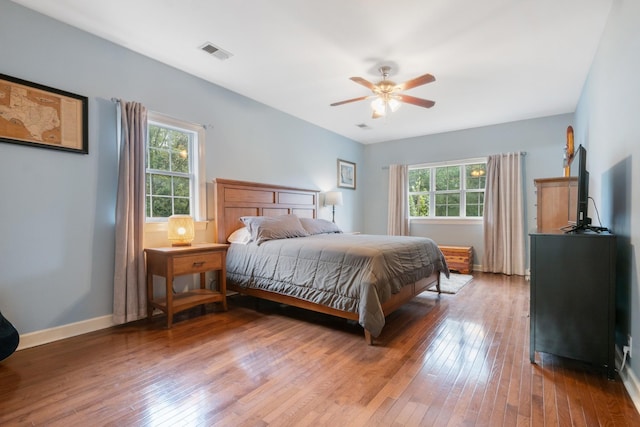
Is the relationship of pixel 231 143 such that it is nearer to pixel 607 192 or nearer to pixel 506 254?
pixel 607 192

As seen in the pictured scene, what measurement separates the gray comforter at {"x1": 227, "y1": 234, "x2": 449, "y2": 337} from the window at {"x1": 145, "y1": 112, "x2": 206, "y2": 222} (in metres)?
0.79

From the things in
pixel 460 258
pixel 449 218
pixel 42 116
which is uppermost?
pixel 42 116

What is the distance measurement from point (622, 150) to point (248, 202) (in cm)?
361

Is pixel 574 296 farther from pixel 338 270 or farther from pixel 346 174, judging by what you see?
pixel 346 174

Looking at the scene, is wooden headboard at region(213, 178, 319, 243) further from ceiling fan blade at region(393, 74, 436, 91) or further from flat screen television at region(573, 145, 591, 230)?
flat screen television at region(573, 145, 591, 230)

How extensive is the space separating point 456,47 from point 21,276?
4137 mm

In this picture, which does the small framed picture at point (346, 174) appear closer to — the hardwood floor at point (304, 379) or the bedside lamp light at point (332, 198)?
the bedside lamp light at point (332, 198)

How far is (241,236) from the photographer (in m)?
3.65

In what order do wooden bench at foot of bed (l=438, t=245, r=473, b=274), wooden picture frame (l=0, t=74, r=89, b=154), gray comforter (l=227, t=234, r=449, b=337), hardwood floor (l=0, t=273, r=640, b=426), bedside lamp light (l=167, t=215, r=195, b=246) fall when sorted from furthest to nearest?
wooden bench at foot of bed (l=438, t=245, r=473, b=274), bedside lamp light (l=167, t=215, r=195, b=246), gray comforter (l=227, t=234, r=449, b=337), wooden picture frame (l=0, t=74, r=89, b=154), hardwood floor (l=0, t=273, r=640, b=426)

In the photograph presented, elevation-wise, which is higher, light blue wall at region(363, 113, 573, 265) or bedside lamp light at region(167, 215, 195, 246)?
light blue wall at region(363, 113, 573, 265)

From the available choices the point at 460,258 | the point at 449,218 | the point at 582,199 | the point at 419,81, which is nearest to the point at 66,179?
the point at 419,81

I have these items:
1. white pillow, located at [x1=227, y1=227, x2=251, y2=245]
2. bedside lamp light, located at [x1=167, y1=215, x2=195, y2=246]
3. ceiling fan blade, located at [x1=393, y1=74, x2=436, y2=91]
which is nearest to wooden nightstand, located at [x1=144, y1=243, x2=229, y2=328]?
bedside lamp light, located at [x1=167, y1=215, x2=195, y2=246]

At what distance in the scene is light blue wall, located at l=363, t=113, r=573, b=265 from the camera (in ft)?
16.1

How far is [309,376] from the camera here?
6.46 feet
